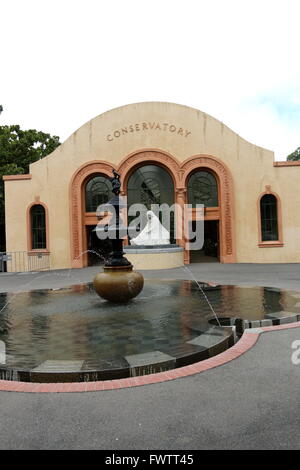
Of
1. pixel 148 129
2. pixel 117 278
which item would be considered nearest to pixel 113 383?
pixel 117 278

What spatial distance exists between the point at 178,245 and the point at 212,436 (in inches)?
692

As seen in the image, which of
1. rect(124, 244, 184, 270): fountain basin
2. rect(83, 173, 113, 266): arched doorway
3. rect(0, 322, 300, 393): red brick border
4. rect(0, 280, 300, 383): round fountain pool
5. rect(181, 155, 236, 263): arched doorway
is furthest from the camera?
rect(83, 173, 113, 266): arched doorway

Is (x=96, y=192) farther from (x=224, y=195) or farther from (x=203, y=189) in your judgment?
(x=224, y=195)

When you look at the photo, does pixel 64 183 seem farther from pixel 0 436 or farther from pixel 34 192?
pixel 0 436

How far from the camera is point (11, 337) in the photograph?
19.4ft

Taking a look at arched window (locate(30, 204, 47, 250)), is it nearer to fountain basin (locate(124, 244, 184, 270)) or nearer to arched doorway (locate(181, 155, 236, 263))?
fountain basin (locate(124, 244, 184, 270))

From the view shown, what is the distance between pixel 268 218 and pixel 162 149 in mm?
7937

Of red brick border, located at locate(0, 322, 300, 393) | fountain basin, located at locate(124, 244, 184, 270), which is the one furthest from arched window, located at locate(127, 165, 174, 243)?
red brick border, located at locate(0, 322, 300, 393)

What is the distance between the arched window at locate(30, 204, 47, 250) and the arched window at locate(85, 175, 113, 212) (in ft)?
9.55

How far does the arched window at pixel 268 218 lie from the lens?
21.1 meters

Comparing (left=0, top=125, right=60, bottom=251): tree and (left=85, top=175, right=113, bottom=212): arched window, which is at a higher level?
(left=0, top=125, right=60, bottom=251): tree

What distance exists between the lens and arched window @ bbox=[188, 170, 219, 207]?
21781 mm

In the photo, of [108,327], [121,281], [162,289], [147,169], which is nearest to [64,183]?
[147,169]

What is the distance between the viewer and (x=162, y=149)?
21.4 m
